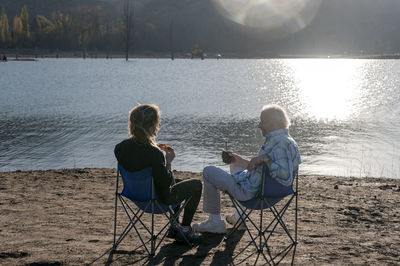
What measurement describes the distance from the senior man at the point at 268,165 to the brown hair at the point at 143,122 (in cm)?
94

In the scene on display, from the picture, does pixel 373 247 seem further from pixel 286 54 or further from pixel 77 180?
pixel 286 54

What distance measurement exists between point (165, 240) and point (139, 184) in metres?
1.09

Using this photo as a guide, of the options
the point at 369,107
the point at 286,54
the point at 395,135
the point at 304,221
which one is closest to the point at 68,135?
the point at 395,135

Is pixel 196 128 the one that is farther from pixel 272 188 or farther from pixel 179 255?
pixel 272 188

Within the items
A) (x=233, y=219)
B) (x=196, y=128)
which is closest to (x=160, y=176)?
(x=233, y=219)

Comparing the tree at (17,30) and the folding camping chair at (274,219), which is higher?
the tree at (17,30)

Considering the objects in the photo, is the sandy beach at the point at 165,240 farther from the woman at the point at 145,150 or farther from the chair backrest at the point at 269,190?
the woman at the point at 145,150

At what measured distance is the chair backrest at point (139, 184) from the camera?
4926 millimetres

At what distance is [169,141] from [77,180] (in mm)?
9586

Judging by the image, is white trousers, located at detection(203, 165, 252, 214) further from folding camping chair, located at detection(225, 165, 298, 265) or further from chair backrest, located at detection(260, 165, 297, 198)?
chair backrest, located at detection(260, 165, 297, 198)

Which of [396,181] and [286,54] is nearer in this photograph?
[396,181]

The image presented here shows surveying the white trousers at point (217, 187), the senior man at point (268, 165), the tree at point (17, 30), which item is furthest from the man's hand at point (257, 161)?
the tree at point (17, 30)

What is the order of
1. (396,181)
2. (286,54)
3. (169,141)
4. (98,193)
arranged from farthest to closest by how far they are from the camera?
(286,54), (169,141), (396,181), (98,193)

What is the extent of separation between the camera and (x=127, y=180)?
508 centimetres
